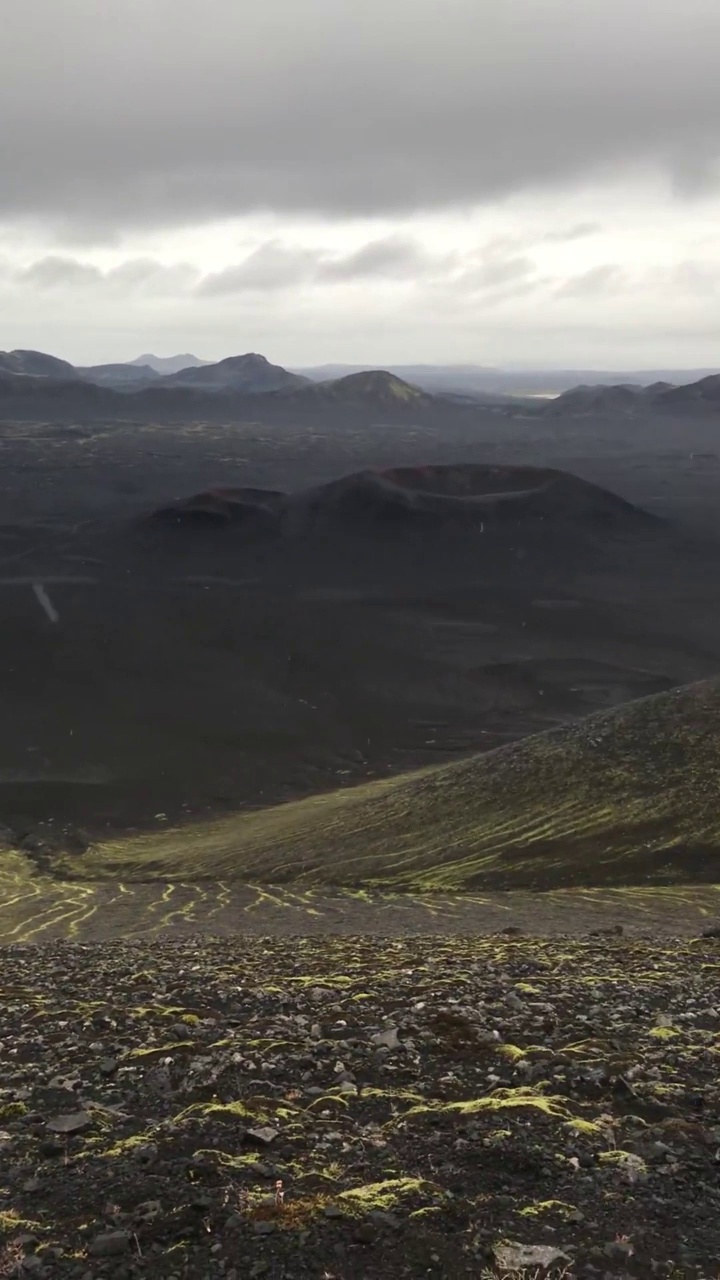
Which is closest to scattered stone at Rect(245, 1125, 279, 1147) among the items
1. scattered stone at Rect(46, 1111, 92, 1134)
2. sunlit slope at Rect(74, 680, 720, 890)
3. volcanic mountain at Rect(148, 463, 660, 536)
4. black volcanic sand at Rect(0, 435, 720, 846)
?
scattered stone at Rect(46, 1111, 92, 1134)

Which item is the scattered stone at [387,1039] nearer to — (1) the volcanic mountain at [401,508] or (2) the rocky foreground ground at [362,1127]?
(2) the rocky foreground ground at [362,1127]

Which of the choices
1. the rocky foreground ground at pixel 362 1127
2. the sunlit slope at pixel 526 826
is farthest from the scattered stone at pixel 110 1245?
the sunlit slope at pixel 526 826

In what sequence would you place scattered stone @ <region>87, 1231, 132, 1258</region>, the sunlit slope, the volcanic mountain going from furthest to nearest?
the volcanic mountain, the sunlit slope, scattered stone @ <region>87, 1231, 132, 1258</region>

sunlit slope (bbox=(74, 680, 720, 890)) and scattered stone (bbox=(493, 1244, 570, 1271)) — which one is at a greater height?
scattered stone (bbox=(493, 1244, 570, 1271))

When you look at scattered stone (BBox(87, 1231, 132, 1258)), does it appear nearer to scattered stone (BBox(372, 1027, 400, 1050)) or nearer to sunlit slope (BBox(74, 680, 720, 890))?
scattered stone (BBox(372, 1027, 400, 1050))

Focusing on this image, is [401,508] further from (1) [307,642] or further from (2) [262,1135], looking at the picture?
(2) [262,1135]

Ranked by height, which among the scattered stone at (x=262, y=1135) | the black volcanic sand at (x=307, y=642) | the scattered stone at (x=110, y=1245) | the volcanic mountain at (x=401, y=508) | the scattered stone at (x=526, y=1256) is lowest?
the black volcanic sand at (x=307, y=642)

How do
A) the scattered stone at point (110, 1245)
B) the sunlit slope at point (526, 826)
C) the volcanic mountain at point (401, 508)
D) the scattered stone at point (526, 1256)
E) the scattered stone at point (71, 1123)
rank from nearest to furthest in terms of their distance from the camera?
the scattered stone at point (526, 1256), the scattered stone at point (110, 1245), the scattered stone at point (71, 1123), the sunlit slope at point (526, 826), the volcanic mountain at point (401, 508)

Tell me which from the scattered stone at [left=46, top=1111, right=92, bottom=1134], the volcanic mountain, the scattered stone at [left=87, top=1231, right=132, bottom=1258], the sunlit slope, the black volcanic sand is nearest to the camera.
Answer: the scattered stone at [left=87, top=1231, right=132, bottom=1258]
